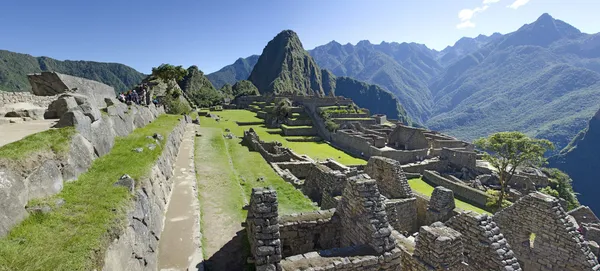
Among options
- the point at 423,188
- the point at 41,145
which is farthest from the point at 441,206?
A: the point at 423,188

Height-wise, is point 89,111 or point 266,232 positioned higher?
point 89,111

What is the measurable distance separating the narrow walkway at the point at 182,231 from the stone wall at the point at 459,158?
37.2 metres

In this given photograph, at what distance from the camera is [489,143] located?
91.8ft

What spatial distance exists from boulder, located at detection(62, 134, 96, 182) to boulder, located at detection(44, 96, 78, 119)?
4260mm

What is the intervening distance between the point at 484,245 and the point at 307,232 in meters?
4.48

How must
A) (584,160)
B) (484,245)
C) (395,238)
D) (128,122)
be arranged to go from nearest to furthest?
(484,245), (395,238), (128,122), (584,160)

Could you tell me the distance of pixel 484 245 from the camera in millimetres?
6945

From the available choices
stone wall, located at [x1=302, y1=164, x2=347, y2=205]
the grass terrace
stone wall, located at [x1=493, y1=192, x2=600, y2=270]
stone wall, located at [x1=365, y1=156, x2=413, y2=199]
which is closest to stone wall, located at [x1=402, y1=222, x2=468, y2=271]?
stone wall, located at [x1=493, y1=192, x2=600, y2=270]

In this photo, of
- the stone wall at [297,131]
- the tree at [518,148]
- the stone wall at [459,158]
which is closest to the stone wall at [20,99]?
the tree at [518,148]

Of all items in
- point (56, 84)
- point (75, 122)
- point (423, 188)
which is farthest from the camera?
point (423, 188)

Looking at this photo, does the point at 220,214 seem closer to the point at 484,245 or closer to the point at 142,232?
the point at 142,232

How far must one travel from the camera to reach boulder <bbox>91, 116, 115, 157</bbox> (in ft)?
30.6

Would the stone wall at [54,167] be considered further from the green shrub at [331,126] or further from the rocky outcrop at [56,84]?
the green shrub at [331,126]

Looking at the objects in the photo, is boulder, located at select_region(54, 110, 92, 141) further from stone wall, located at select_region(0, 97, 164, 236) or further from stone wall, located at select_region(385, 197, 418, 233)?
stone wall, located at select_region(385, 197, 418, 233)
